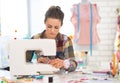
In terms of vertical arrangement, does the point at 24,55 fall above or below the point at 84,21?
below

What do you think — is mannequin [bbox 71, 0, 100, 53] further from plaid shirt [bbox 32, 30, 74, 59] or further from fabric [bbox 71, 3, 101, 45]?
plaid shirt [bbox 32, 30, 74, 59]

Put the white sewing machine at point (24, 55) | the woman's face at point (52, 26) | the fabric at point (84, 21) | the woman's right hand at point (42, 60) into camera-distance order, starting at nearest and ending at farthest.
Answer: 1. the white sewing machine at point (24, 55)
2. the woman's right hand at point (42, 60)
3. the woman's face at point (52, 26)
4. the fabric at point (84, 21)

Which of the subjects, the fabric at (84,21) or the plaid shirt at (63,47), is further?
the fabric at (84,21)

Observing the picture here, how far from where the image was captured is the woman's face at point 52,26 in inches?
69.1

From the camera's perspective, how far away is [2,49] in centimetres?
209

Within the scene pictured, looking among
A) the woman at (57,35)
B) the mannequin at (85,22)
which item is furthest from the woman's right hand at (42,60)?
the mannequin at (85,22)

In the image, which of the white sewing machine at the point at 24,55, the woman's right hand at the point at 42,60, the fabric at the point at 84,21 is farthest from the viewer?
the fabric at the point at 84,21

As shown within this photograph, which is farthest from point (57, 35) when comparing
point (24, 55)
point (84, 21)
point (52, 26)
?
point (24, 55)

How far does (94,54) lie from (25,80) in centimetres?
141

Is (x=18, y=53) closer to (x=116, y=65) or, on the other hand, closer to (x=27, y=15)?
(x=116, y=65)

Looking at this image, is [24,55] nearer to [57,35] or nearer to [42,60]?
[42,60]

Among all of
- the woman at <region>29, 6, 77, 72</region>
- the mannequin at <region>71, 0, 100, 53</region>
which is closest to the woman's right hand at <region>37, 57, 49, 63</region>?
the woman at <region>29, 6, 77, 72</region>

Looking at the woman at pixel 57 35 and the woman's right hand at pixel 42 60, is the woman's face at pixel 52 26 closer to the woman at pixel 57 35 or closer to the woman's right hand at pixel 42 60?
the woman at pixel 57 35

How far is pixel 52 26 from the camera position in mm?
1762
